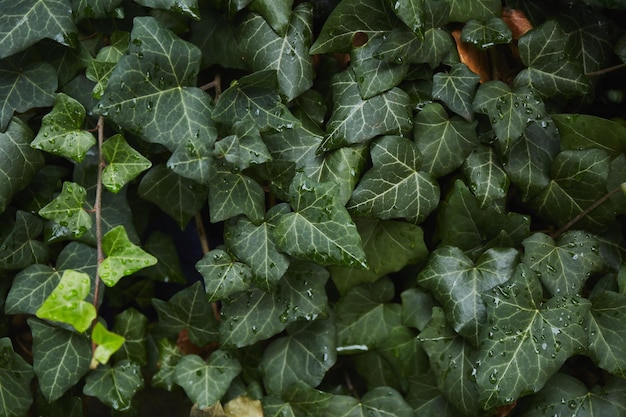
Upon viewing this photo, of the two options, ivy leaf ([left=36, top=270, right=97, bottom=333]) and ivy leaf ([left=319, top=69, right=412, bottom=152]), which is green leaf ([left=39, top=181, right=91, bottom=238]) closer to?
ivy leaf ([left=36, top=270, right=97, bottom=333])

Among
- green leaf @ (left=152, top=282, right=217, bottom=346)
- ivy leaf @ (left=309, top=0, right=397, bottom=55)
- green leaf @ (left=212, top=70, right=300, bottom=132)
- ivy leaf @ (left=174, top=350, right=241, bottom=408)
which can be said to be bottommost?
ivy leaf @ (left=174, top=350, right=241, bottom=408)

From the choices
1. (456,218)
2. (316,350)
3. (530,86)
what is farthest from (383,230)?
(530,86)

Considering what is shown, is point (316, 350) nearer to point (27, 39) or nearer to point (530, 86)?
point (530, 86)

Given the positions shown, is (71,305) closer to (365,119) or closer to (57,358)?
(57,358)

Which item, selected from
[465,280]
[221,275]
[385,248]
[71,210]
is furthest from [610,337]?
[71,210]

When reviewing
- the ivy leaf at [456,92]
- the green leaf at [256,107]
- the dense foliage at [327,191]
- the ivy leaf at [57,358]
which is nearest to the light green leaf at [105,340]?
the dense foliage at [327,191]

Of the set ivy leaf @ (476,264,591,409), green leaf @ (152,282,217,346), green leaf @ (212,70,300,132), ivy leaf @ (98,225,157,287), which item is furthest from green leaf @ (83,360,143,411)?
ivy leaf @ (476,264,591,409)
